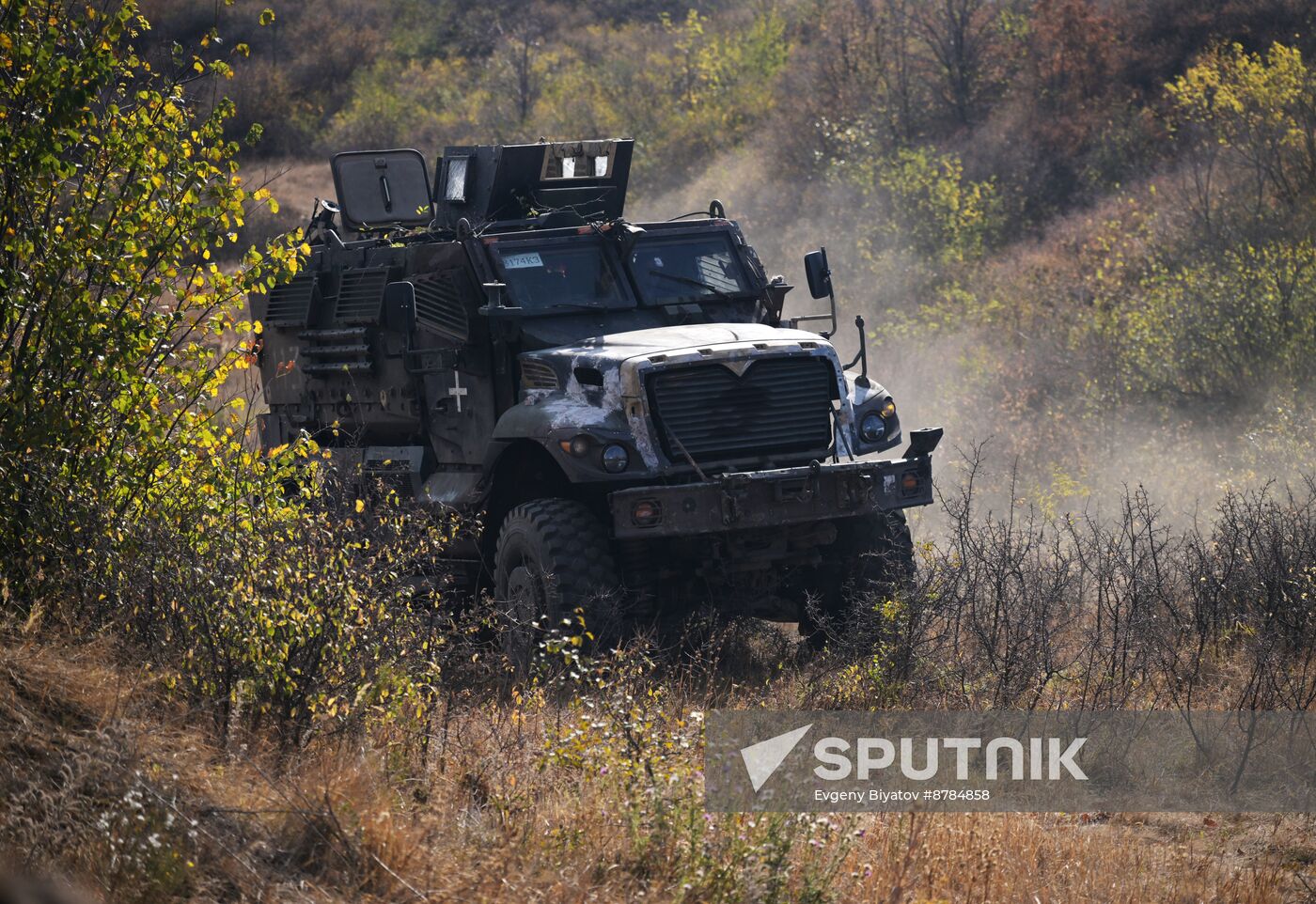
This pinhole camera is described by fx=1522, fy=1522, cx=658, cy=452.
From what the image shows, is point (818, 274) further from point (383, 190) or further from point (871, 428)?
point (383, 190)

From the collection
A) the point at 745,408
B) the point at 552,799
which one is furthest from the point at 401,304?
the point at 552,799

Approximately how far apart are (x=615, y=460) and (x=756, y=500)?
0.79 metres

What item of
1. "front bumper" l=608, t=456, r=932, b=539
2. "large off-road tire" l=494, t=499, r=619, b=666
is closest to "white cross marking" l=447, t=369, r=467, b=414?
"large off-road tire" l=494, t=499, r=619, b=666

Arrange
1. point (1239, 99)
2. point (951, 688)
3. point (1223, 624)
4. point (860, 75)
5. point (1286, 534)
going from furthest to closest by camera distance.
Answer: point (860, 75)
point (1239, 99)
point (1286, 534)
point (1223, 624)
point (951, 688)

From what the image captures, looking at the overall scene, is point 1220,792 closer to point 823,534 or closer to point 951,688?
point 951,688

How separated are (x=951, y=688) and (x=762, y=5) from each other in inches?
1327

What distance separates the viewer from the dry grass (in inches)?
179

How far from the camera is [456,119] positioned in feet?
122

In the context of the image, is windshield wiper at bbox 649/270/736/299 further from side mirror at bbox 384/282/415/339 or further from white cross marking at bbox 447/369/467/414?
side mirror at bbox 384/282/415/339

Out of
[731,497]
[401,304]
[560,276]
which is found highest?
[560,276]

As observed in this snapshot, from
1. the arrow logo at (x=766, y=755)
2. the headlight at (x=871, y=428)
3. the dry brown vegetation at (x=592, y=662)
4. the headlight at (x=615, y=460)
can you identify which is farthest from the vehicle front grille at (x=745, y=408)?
the arrow logo at (x=766, y=755)

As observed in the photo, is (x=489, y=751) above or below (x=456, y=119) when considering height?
below

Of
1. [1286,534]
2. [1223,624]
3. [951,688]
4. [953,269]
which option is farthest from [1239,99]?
[951,688]

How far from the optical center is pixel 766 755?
251 inches
